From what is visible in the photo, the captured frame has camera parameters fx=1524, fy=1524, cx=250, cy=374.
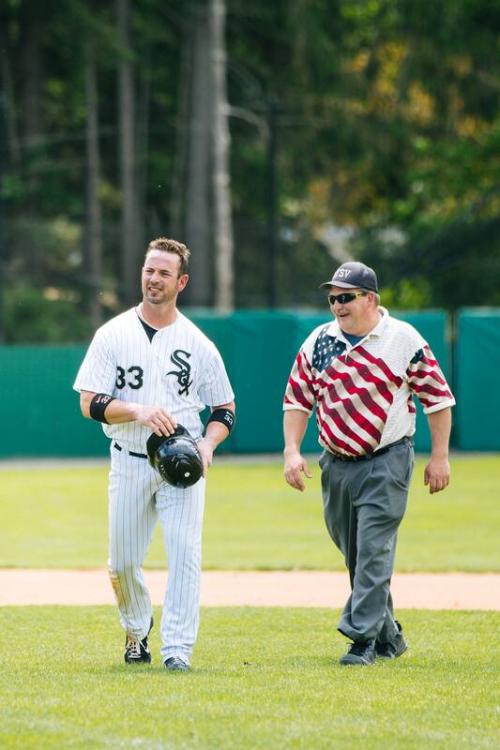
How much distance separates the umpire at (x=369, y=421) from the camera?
7.36 metres

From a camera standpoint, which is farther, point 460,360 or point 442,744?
point 460,360

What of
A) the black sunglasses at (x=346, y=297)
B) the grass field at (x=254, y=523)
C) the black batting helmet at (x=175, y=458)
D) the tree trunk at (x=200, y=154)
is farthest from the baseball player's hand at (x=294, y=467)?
the tree trunk at (x=200, y=154)

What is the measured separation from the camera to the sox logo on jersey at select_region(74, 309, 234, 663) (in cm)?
720

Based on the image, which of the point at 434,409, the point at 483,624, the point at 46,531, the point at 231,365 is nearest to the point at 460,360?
the point at 231,365

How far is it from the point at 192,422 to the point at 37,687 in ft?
4.83

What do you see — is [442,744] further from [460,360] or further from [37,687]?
[460,360]

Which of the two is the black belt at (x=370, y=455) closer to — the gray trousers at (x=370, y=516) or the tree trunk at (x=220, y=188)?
the gray trousers at (x=370, y=516)

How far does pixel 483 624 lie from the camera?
9.17 meters

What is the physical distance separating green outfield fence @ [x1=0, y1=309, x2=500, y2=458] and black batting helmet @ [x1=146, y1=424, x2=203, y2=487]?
16.8m

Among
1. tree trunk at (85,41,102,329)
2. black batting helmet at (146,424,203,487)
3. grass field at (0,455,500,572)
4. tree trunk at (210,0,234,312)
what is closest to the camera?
black batting helmet at (146,424,203,487)

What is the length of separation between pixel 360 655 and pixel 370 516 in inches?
26.7

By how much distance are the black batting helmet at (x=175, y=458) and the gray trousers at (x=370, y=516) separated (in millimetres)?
838

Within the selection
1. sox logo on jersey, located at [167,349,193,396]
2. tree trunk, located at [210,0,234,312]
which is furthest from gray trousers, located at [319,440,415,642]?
tree trunk, located at [210,0,234,312]

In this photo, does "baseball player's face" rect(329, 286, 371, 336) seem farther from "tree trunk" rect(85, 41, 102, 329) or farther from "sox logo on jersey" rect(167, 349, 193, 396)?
"tree trunk" rect(85, 41, 102, 329)
